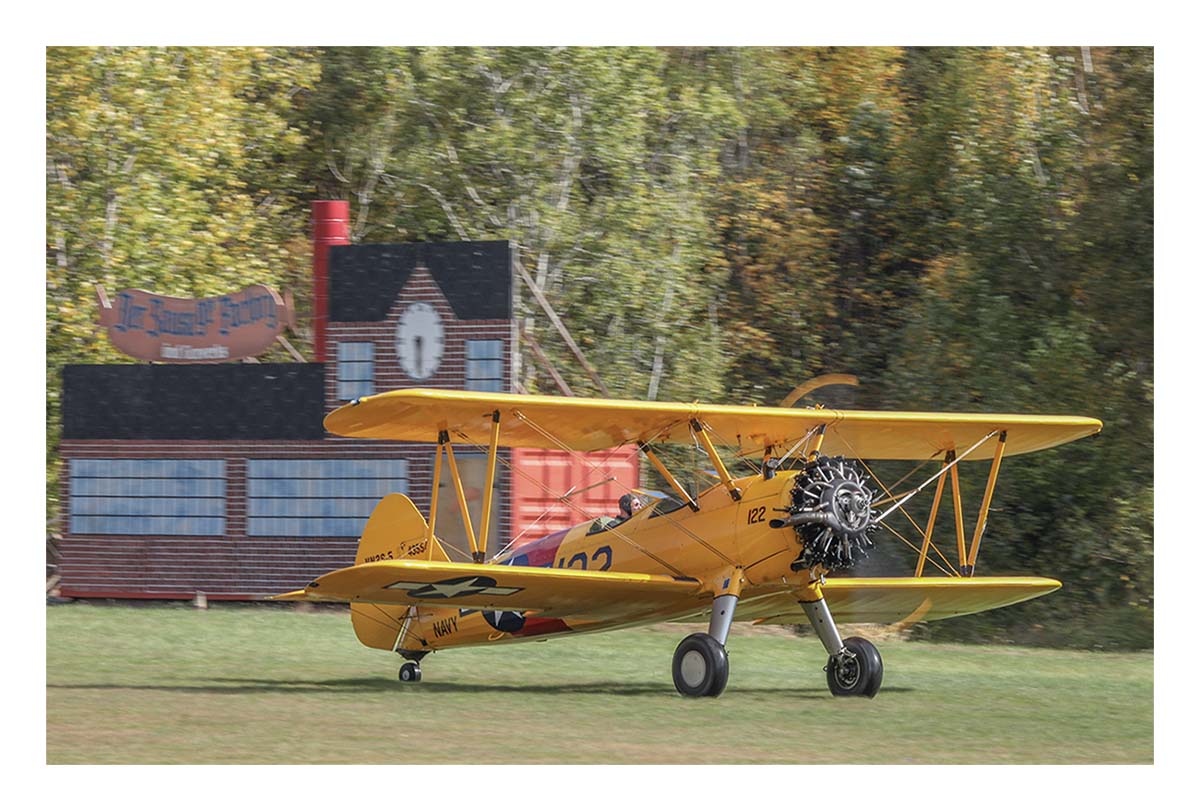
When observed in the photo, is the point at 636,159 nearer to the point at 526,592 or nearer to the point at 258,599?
the point at 258,599

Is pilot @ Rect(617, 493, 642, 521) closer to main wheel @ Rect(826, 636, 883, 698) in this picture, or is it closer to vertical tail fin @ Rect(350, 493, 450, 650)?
vertical tail fin @ Rect(350, 493, 450, 650)

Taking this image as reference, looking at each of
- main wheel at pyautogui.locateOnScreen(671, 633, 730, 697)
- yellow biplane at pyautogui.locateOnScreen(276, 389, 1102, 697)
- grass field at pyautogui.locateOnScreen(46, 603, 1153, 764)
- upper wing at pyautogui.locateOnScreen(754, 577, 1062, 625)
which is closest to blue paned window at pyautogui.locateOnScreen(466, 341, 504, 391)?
grass field at pyautogui.locateOnScreen(46, 603, 1153, 764)

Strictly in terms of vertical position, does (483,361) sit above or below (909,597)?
above

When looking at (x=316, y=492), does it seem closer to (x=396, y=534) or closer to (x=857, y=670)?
(x=396, y=534)

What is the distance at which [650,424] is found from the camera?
410 inches

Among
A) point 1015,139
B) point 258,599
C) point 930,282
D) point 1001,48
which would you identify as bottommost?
point 258,599

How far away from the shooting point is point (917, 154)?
23656mm

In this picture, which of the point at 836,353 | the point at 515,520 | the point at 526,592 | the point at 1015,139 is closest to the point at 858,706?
the point at 526,592

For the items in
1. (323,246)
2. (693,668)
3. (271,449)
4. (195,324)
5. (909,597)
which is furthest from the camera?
(195,324)

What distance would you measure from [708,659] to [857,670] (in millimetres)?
1317

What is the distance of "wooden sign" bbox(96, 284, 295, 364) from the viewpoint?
57.8ft

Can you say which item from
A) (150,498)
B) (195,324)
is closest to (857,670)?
(150,498)
